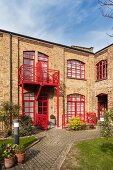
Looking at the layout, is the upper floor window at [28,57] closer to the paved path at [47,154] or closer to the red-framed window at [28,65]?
the red-framed window at [28,65]

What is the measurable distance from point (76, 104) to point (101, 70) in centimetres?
405

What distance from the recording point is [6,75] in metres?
15.5

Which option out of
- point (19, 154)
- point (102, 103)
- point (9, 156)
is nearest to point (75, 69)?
point (102, 103)

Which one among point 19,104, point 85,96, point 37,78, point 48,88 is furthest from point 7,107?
point 85,96

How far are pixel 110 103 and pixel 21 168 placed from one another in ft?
39.7

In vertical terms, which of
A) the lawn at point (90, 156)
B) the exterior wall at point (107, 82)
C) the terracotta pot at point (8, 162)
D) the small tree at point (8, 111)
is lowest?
the lawn at point (90, 156)

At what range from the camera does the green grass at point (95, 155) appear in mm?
8133

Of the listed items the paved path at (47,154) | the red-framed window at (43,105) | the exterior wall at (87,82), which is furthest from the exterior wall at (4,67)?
the exterior wall at (87,82)

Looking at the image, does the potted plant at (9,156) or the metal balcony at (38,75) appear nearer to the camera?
the potted plant at (9,156)

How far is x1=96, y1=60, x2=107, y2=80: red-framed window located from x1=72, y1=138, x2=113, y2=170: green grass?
28.5 feet

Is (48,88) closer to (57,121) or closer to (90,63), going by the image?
(57,121)

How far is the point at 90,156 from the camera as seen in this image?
30.1 feet

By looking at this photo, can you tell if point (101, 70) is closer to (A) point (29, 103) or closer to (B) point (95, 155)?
(A) point (29, 103)

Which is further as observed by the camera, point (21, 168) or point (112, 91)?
point (112, 91)
